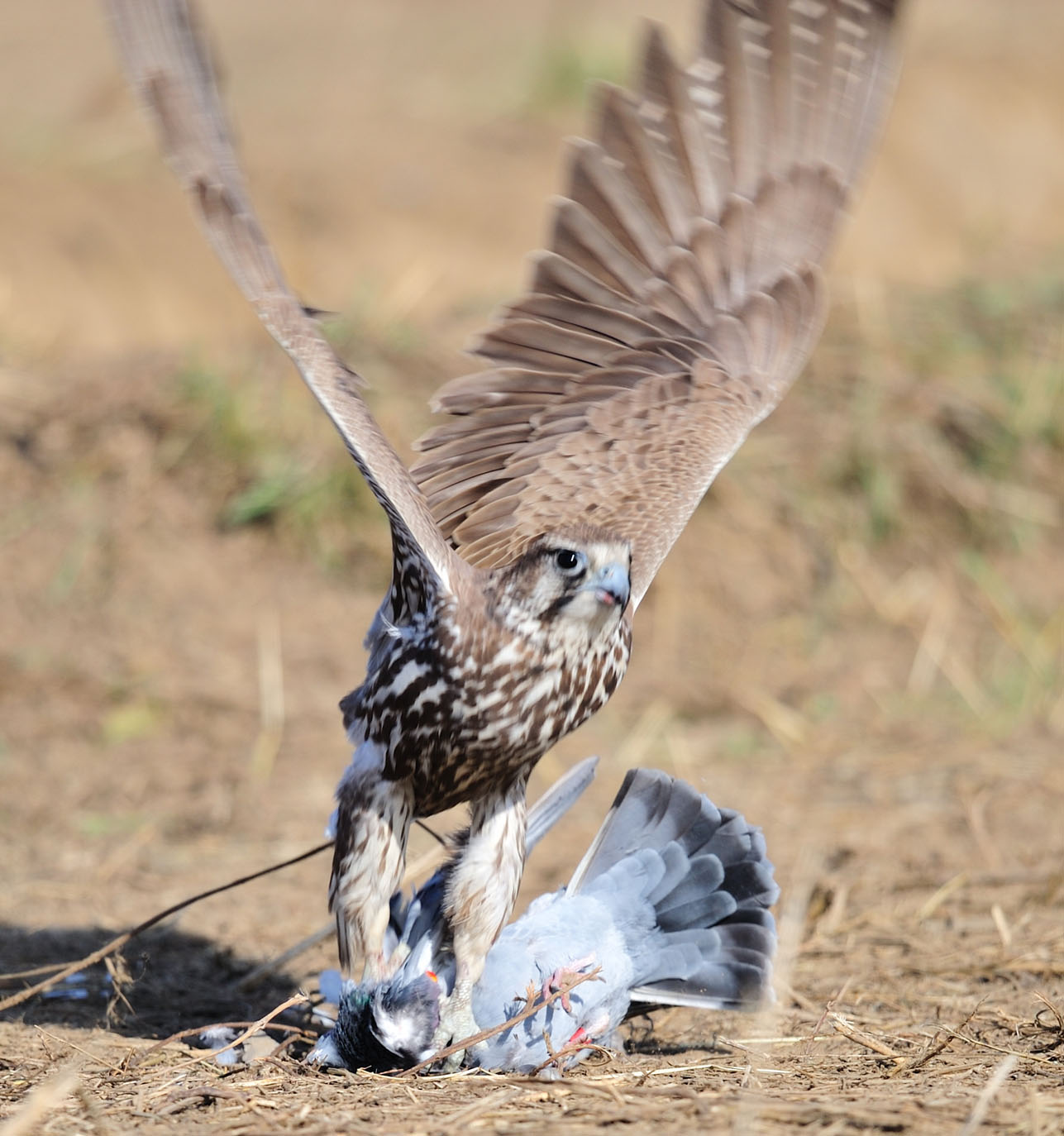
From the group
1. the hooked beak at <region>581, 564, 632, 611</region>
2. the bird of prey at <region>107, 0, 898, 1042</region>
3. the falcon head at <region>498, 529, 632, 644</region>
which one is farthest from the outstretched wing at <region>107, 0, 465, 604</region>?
the hooked beak at <region>581, 564, 632, 611</region>

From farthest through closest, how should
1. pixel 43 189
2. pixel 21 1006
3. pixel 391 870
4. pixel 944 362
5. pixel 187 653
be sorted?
pixel 43 189 < pixel 944 362 < pixel 187 653 < pixel 21 1006 < pixel 391 870

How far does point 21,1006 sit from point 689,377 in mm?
2162

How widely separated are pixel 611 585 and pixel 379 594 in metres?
3.43

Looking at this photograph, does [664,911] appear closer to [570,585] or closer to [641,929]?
[641,929]

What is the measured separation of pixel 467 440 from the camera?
3422 millimetres

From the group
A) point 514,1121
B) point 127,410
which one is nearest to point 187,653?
point 127,410

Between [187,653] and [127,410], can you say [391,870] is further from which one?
[127,410]

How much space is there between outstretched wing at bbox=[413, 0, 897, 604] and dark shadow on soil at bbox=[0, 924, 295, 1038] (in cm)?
125

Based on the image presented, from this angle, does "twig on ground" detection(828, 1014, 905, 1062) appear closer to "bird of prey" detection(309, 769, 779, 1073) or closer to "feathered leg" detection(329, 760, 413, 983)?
"bird of prey" detection(309, 769, 779, 1073)

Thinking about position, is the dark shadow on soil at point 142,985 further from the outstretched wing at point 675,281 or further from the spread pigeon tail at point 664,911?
the outstretched wing at point 675,281

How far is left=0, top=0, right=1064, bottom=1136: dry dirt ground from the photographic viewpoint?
2.76 meters

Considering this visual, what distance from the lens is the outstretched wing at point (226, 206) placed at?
2758mm

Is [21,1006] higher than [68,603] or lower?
lower

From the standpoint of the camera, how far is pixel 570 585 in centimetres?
271
